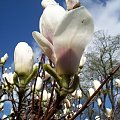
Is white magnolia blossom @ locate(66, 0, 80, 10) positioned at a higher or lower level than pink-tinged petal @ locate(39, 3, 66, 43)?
higher

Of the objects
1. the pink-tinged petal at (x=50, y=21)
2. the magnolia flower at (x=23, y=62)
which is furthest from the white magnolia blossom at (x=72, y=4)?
the magnolia flower at (x=23, y=62)

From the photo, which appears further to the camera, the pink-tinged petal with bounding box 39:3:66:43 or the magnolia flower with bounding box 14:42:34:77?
the magnolia flower with bounding box 14:42:34:77

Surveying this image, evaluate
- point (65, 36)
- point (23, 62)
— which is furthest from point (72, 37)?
point (23, 62)

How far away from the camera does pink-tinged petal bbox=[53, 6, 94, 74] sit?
491 mm

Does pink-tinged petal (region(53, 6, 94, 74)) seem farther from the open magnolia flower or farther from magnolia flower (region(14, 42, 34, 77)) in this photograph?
magnolia flower (region(14, 42, 34, 77))

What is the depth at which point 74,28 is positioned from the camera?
504 mm

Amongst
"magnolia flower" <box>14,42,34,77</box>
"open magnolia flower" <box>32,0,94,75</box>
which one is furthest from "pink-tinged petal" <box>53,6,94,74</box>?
"magnolia flower" <box>14,42,34,77</box>

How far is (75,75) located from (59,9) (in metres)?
0.12

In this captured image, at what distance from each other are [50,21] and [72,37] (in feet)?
0.17

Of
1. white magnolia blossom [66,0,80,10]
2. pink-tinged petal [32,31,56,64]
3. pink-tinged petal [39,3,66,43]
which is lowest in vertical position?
pink-tinged petal [32,31,56,64]

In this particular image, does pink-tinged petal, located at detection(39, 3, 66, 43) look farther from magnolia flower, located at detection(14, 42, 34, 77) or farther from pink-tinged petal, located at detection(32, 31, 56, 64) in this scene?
magnolia flower, located at detection(14, 42, 34, 77)

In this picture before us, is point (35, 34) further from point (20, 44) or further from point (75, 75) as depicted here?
point (20, 44)

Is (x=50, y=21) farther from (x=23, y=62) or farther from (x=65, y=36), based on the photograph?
(x=23, y=62)

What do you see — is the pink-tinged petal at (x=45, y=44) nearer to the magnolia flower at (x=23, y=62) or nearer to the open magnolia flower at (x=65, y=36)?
the open magnolia flower at (x=65, y=36)
